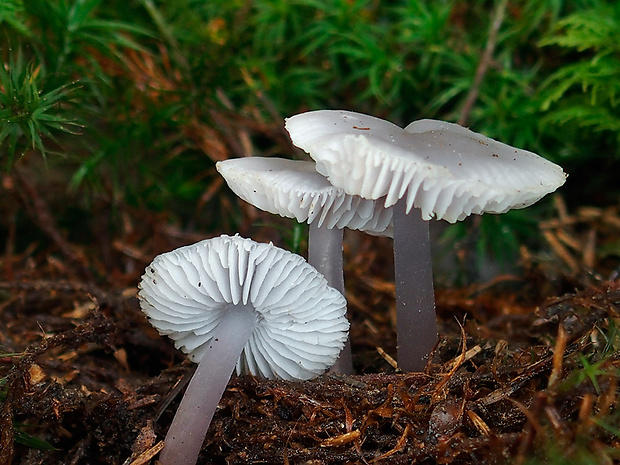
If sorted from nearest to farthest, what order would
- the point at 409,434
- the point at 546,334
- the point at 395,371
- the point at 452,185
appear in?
the point at 452,185 → the point at 409,434 → the point at 395,371 → the point at 546,334

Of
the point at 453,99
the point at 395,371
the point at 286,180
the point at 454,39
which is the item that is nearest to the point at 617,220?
the point at 453,99

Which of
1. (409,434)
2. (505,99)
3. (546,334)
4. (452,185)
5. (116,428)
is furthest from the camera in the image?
(505,99)

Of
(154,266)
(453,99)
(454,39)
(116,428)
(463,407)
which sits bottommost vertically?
(116,428)

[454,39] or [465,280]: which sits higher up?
[454,39]

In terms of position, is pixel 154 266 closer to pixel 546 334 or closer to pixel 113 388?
pixel 113 388

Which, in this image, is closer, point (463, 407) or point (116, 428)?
point (463, 407)

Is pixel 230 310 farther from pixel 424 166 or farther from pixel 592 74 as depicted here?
pixel 592 74

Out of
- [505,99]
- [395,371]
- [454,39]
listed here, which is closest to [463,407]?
[395,371]

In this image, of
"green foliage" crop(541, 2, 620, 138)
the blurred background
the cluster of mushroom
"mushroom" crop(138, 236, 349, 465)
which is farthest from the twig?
"mushroom" crop(138, 236, 349, 465)
